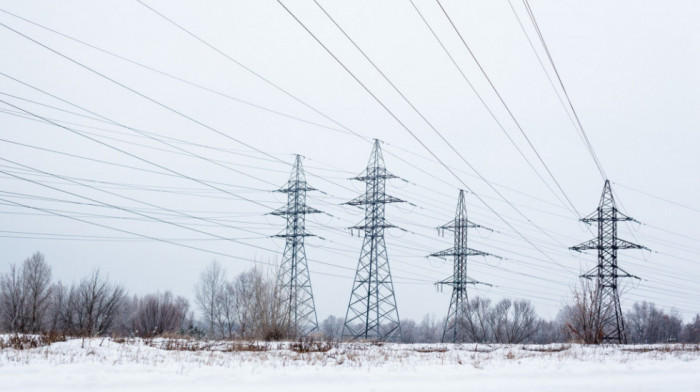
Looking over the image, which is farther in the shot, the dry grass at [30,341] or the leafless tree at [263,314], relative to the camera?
the leafless tree at [263,314]

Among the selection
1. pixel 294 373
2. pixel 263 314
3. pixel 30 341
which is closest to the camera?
pixel 294 373

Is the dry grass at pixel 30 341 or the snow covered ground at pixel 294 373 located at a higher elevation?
the dry grass at pixel 30 341

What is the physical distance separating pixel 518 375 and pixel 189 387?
711 centimetres

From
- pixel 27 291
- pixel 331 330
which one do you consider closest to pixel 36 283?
pixel 27 291

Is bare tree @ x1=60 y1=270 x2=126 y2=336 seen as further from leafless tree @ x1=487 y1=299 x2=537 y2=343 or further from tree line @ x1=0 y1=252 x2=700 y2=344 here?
leafless tree @ x1=487 y1=299 x2=537 y2=343

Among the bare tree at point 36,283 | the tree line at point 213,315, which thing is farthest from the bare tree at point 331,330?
the bare tree at point 36,283

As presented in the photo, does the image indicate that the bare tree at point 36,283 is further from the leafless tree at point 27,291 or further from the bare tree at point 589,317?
the bare tree at point 589,317

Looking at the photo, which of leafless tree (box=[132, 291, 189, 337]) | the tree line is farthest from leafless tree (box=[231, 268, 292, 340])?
leafless tree (box=[132, 291, 189, 337])

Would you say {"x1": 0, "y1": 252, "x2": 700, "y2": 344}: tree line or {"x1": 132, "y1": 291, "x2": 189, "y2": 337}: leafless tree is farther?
{"x1": 132, "y1": 291, "x2": 189, "y2": 337}: leafless tree

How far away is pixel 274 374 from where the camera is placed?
11625 millimetres

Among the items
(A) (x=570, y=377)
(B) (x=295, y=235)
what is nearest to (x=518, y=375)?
(A) (x=570, y=377)

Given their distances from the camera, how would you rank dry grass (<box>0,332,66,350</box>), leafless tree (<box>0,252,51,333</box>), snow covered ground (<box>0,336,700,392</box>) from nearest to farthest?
1. snow covered ground (<box>0,336,700,392</box>)
2. dry grass (<box>0,332,66,350</box>)
3. leafless tree (<box>0,252,51,333</box>)

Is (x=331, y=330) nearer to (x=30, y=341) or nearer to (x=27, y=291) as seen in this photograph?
(x=30, y=341)

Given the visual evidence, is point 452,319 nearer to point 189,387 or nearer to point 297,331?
point 297,331
